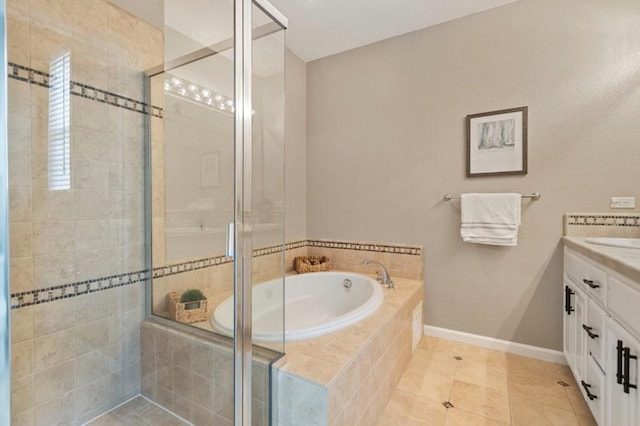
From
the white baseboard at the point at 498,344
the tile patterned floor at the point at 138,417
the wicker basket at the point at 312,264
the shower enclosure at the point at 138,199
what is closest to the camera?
the shower enclosure at the point at 138,199

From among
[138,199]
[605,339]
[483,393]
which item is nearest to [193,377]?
[138,199]

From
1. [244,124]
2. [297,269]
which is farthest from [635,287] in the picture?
[297,269]

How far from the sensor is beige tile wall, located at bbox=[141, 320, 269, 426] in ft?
4.12

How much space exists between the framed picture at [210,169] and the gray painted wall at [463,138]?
154 centimetres

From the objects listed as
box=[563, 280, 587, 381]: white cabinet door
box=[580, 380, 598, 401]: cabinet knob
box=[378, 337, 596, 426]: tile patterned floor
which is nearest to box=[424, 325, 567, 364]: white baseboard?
box=[378, 337, 596, 426]: tile patterned floor

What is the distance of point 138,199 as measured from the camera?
1772mm

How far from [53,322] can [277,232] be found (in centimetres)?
115

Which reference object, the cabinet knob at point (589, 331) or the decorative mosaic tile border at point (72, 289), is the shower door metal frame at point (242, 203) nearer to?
the decorative mosaic tile border at point (72, 289)

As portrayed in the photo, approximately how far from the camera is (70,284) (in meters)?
1.47

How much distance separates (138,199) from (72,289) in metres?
0.58

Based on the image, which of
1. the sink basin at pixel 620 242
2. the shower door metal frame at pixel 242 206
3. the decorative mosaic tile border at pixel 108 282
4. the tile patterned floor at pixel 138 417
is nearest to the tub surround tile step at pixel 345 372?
the shower door metal frame at pixel 242 206

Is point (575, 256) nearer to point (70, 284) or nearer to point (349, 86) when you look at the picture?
point (349, 86)

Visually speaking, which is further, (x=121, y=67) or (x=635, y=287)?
(x=121, y=67)

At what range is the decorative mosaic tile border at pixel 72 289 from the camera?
4.27 feet
